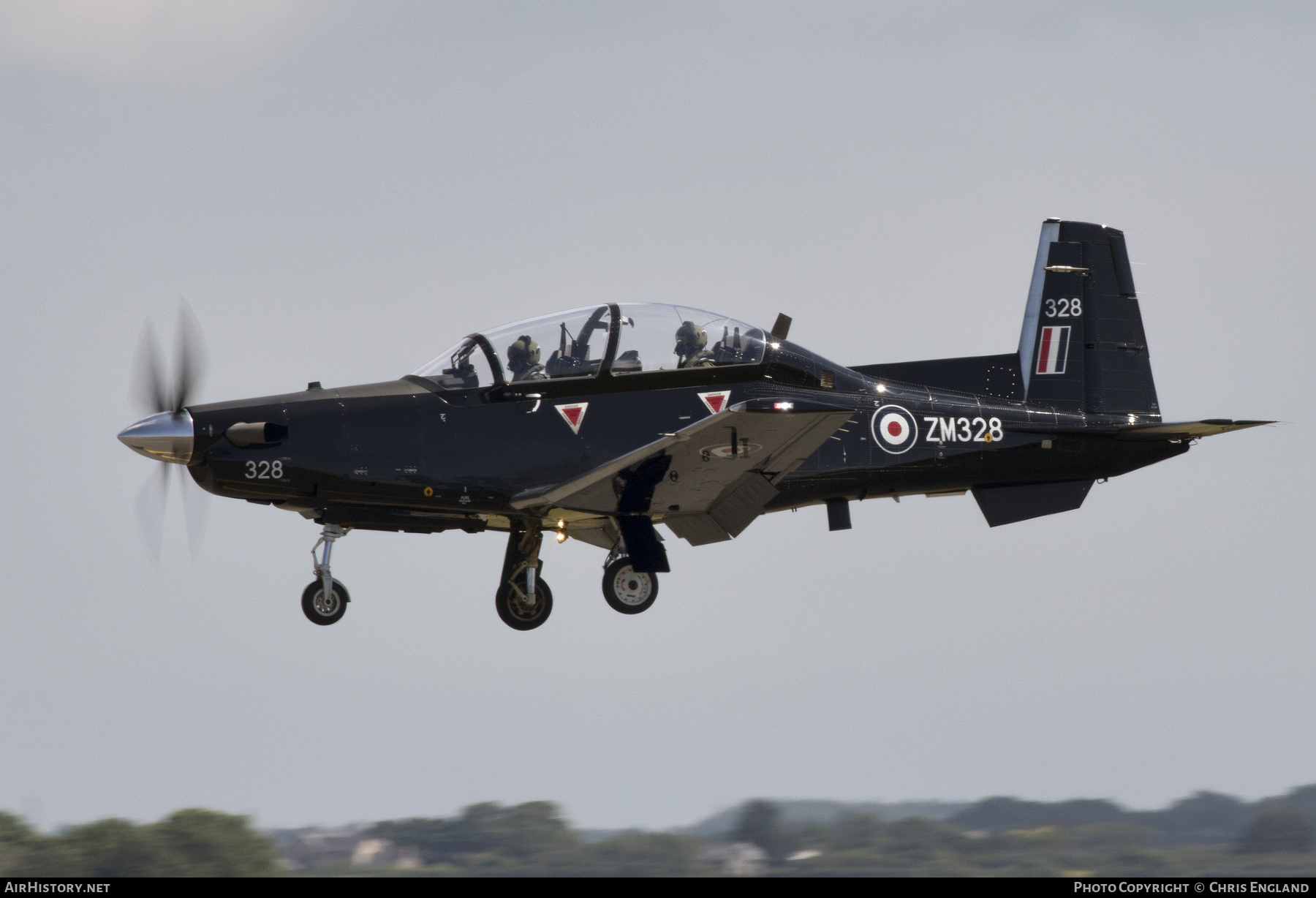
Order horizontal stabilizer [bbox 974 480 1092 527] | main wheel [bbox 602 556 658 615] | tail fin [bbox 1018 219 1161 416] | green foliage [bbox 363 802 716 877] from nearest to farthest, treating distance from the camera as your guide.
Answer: main wheel [bbox 602 556 658 615], horizontal stabilizer [bbox 974 480 1092 527], tail fin [bbox 1018 219 1161 416], green foliage [bbox 363 802 716 877]

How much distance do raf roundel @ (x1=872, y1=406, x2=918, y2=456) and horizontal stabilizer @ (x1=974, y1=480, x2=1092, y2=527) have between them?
38.0 inches

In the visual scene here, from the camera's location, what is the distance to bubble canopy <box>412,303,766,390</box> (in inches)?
527

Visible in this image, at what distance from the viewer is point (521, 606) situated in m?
14.2

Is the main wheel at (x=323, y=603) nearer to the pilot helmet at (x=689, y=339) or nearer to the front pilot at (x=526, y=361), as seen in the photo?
the front pilot at (x=526, y=361)

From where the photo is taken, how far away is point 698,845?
23234 millimetres

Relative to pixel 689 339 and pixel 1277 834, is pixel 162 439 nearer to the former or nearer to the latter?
pixel 689 339

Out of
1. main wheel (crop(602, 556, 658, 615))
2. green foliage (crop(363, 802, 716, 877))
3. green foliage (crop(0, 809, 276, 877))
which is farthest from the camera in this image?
green foliage (crop(363, 802, 716, 877))

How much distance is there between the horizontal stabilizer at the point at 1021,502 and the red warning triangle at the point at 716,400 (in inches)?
116

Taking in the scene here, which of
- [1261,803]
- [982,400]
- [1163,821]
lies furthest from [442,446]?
[1261,803]

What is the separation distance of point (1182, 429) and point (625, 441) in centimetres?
565

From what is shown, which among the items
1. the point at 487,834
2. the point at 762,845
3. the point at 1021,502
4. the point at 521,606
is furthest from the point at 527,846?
the point at 1021,502

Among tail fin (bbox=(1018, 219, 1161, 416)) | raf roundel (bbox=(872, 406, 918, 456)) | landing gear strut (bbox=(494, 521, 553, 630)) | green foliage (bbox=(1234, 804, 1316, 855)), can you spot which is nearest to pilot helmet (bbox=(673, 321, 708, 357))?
raf roundel (bbox=(872, 406, 918, 456))

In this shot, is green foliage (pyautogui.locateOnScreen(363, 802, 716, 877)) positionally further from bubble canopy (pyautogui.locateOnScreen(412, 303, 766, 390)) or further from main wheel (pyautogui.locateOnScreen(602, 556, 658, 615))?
bubble canopy (pyautogui.locateOnScreen(412, 303, 766, 390))

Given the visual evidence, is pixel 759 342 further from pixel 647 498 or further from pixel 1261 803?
pixel 1261 803
